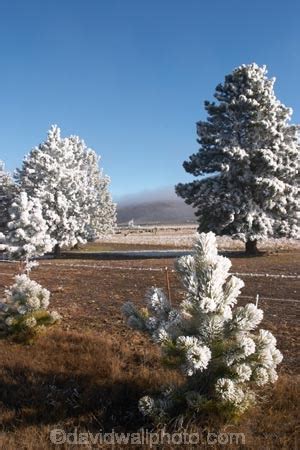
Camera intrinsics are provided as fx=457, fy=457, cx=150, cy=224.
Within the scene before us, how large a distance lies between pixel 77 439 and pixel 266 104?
1305 inches

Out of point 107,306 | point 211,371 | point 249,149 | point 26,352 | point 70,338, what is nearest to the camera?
point 211,371

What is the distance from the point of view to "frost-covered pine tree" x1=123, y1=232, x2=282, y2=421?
543 centimetres

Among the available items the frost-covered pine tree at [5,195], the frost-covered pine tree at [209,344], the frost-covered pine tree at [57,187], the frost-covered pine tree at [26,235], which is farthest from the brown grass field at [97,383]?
the frost-covered pine tree at [5,195]

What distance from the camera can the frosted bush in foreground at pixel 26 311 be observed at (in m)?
9.73

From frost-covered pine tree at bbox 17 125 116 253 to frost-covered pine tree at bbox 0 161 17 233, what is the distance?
320cm

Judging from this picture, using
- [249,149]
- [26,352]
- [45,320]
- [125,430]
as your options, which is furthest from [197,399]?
[249,149]

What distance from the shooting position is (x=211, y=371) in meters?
5.77

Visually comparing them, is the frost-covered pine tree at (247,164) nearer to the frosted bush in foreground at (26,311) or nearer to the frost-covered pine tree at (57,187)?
the frost-covered pine tree at (57,187)

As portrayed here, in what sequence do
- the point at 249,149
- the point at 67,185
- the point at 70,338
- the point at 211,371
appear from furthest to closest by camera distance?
the point at 67,185 → the point at 249,149 → the point at 70,338 → the point at 211,371

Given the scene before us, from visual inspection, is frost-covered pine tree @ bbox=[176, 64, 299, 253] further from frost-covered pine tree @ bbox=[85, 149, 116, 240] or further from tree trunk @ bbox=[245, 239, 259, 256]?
frost-covered pine tree @ bbox=[85, 149, 116, 240]

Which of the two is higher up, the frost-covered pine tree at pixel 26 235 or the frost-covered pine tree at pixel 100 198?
the frost-covered pine tree at pixel 100 198

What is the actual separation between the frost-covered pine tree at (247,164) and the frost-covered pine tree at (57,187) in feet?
36.6

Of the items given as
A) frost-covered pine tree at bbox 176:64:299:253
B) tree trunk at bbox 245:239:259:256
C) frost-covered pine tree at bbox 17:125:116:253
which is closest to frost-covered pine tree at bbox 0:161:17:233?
frost-covered pine tree at bbox 17:125:116:253

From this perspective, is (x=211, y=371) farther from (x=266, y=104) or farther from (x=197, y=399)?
(x=266, y=104)
